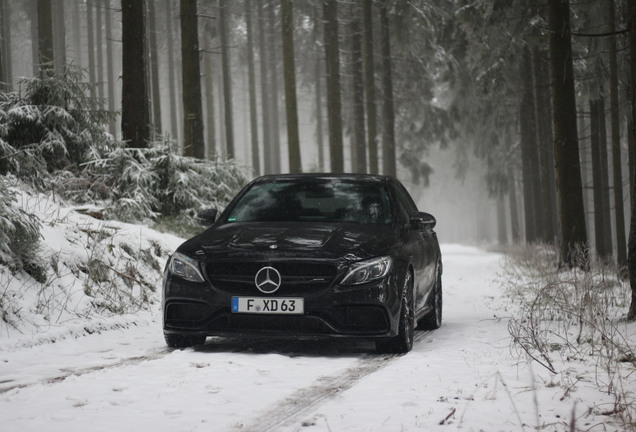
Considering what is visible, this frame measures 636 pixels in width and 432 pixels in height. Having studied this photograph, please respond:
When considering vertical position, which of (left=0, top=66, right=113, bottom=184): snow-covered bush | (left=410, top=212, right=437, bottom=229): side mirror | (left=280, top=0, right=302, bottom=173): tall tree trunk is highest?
(left=280, top=0, right=302, bottom=173): tall tree trunk

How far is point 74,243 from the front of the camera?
31.1 ft

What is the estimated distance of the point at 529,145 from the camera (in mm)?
27984

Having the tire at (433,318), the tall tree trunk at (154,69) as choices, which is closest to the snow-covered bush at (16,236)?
the tire at (433,318)

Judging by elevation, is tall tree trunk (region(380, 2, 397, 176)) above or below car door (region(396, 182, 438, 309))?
above

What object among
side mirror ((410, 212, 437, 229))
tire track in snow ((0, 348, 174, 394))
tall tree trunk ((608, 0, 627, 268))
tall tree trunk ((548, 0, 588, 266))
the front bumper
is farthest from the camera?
tall tree trunk ((608, 0, 627, 268))

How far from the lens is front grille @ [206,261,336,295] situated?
21.2ft

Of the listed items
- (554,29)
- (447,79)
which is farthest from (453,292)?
(447,79)

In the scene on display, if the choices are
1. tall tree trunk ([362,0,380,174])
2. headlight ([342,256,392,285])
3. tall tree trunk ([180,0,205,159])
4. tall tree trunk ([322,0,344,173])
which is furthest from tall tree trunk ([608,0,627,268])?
headlight ([342,256,392,285])

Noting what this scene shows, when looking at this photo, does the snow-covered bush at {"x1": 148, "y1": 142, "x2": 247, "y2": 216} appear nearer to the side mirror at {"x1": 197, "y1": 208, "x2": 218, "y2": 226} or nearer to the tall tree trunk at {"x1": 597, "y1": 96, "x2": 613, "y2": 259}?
the side mirror at {"x1": 197, "y1": 208, "x2": 218, "y2": 226}

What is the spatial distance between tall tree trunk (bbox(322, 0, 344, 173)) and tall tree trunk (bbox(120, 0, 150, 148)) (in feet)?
35.6

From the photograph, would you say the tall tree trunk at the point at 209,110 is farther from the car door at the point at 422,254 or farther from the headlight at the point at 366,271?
the headlight at the point at 366,271

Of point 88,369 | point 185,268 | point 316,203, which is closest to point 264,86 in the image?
point 316,203

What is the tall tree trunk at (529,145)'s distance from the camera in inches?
981

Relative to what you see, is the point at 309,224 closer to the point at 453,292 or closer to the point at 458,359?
the point at 458,359
